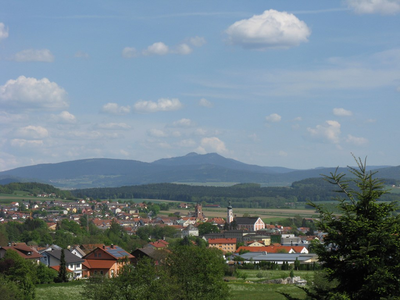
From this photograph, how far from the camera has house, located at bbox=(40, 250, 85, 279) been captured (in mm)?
52213

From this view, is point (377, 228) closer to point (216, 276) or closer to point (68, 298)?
point (216, 276)

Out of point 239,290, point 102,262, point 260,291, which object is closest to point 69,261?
point 102,262

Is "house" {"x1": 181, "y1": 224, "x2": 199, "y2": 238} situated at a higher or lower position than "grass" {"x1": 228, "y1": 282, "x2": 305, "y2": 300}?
lower

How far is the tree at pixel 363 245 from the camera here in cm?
1063

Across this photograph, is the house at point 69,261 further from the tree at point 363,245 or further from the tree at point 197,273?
the tree at point 363,245

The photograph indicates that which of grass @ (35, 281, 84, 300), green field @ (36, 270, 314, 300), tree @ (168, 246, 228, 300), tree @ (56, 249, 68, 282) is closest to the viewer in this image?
tree @ (168, 246, 228, 300)

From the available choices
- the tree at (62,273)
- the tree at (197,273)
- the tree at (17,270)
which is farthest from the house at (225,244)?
the tree at (197,273)

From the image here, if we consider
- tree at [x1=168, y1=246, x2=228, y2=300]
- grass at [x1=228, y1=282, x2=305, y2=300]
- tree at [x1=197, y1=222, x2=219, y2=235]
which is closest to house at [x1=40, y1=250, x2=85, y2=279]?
grass at [x1=228, y1=282, x2=305, y2=300]

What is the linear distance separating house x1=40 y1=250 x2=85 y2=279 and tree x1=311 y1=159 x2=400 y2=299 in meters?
42.2

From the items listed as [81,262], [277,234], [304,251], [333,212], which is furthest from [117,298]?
[277,234]

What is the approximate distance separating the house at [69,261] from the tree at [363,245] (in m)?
42.2

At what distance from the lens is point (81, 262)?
176 ft

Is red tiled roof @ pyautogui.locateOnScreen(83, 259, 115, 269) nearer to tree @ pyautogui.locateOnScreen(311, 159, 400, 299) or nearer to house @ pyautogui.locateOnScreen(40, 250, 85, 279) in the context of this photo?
house @ pyautogui.locateOnScreen(40, 250, 85, 279)

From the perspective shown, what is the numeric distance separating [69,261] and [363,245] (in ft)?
146
